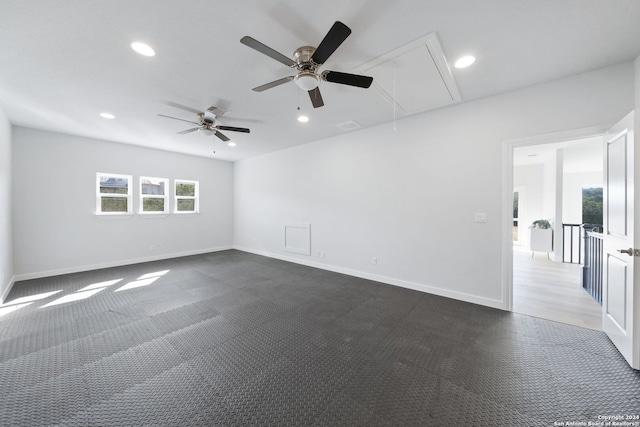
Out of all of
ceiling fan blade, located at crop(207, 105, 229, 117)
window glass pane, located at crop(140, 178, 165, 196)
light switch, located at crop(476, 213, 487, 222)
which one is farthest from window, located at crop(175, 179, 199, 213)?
light switch, located at crop(476, 213, 487, 222)

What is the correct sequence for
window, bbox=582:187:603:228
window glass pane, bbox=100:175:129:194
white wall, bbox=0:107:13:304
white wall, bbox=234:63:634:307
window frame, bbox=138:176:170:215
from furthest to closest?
window, bbox=582:187:603:228
window frame, bbox=138:176:170:215
window glass pane, bbox=100:175:129:194
white wall, bbox=0:107:13:304
white wall, bbox=234:63:634:307

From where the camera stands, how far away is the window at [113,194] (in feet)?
16.5

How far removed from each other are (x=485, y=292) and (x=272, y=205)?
4851mm

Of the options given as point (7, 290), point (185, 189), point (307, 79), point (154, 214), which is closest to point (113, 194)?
point (154, 214)

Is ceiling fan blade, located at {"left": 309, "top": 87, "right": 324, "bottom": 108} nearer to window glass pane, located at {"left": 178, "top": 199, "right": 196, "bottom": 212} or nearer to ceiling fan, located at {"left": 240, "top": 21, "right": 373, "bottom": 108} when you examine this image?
ceiling fan, located at {"left": 240, "top": 21, "right": 373, "bottom": 108}

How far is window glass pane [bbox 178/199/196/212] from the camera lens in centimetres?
639

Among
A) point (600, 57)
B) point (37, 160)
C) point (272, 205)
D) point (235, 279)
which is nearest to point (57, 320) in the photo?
point (235, 279)

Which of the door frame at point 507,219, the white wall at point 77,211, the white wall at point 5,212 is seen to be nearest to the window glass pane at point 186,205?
the white wall at point 77,211

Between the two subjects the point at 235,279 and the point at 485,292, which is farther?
the point at 235,279

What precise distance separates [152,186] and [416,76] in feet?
20.8

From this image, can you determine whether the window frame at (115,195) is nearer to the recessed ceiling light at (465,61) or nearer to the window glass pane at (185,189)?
the window glass pane at (185,189)

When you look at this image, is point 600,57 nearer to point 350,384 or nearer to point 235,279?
point 350,384

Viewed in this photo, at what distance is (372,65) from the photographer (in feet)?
7.73

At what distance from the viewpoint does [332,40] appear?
166 centimetres
